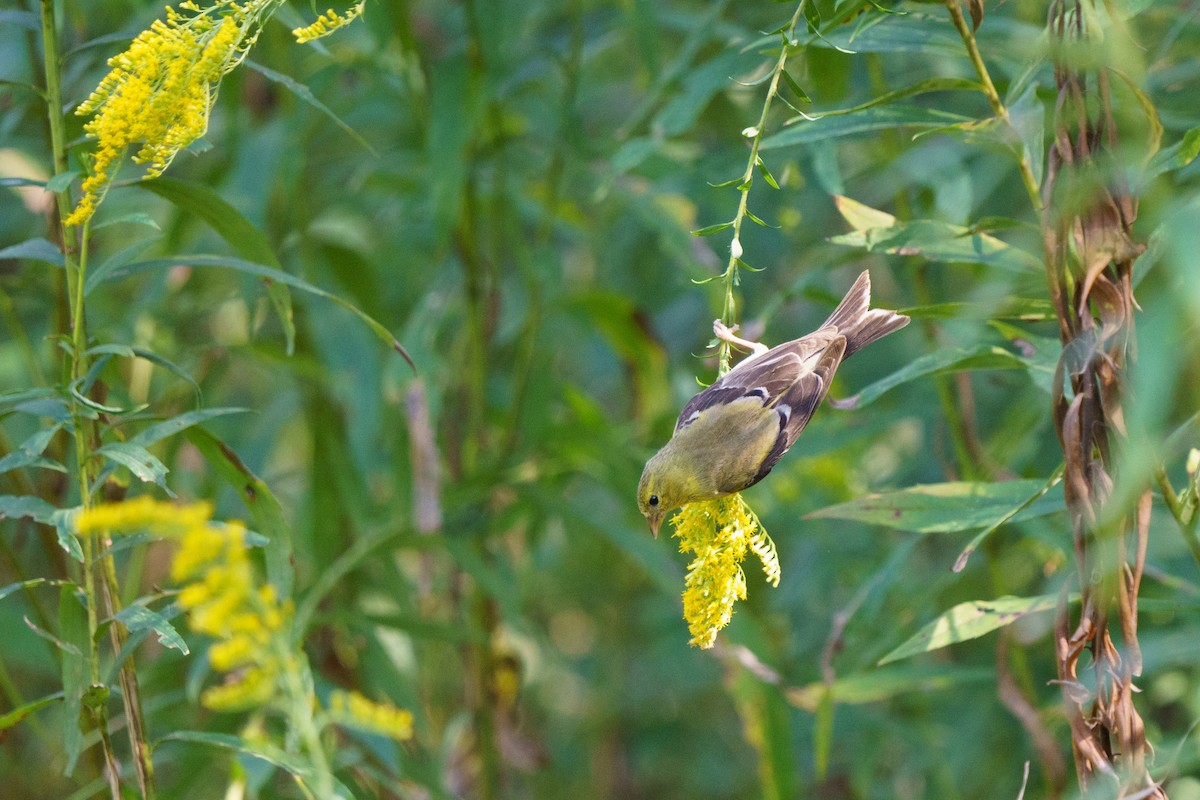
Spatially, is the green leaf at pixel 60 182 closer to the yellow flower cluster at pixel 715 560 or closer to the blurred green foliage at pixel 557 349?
the blurred green foliage at pixel 557 349

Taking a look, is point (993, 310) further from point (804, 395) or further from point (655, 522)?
point (655, 522)

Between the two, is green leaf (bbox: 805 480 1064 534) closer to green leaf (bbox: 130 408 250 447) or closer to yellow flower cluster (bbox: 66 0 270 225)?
green leaf (bbox: 130 408 250 447)

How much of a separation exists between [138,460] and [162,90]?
33cm

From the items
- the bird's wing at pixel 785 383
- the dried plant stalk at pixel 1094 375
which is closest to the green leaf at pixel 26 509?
the bird's wing at pixel 785 383

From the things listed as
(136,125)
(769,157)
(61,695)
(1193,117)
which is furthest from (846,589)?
(136,125)

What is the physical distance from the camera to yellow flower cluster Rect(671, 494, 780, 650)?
3.31 feet

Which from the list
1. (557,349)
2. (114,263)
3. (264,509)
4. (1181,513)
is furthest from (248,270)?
(557,349)

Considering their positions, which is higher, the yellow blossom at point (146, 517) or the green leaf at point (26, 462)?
Result: the yellow blossom at point (146, 517)

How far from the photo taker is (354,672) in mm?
2244

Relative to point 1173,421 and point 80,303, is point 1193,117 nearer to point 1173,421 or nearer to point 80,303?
point 1173,421

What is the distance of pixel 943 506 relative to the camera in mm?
1272

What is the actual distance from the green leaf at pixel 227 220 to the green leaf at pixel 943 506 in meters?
0.65

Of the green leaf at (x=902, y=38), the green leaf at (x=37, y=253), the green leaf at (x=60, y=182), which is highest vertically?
the green leaf at (x=60, y=182)

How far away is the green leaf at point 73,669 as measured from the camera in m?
1.09
